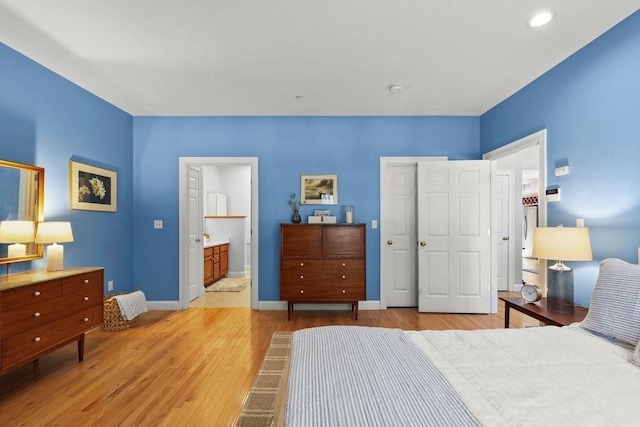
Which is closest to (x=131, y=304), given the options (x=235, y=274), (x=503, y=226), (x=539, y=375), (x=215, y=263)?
(x=215, y=263)

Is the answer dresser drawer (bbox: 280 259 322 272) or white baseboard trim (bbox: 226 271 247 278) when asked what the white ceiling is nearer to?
dresser drawer (bbox: 280 259 322 272)

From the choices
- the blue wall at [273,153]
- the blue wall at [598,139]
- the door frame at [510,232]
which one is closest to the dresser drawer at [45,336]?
the blue wall at [273,153]

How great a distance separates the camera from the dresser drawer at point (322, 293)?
12.4 ft

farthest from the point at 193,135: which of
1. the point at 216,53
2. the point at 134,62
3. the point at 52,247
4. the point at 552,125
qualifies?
the point at 552,125

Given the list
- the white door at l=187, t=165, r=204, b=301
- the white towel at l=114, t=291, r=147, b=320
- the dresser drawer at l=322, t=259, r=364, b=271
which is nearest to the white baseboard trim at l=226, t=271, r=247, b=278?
the white door at l=187, t=165, r=204, b=301

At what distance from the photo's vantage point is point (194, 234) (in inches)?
179

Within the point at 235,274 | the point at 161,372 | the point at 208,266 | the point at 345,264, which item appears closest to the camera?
the point at 161,372

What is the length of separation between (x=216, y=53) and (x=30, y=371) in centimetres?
306

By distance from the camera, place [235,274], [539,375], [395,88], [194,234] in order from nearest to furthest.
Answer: [539,375]
[395,88]
[194,234]
[235,274]

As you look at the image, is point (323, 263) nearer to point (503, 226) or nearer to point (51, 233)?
point (51, 233)

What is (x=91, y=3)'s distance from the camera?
2.06 m

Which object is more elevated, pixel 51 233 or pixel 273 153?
pixel 273 153

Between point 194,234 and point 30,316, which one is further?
point 194,234

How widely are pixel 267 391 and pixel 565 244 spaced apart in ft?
7.94
